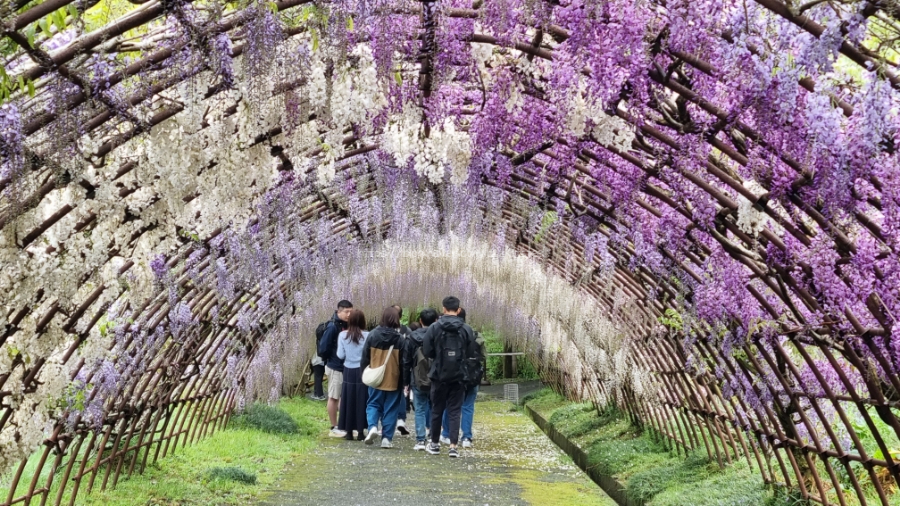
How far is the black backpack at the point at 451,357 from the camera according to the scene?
7875 millimetres

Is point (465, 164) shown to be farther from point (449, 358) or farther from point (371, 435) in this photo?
point (371, 435)

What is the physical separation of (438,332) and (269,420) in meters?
3.46

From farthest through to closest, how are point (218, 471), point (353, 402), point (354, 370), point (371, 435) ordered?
point (353, 402)
point (354, 370)
point (371, 435)
point (218, 471)

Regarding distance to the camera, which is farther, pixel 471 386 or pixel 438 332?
pixel 471 386

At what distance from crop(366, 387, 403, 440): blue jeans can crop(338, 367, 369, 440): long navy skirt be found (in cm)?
28

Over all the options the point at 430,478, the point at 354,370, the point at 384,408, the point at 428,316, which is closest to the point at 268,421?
the point at 354,370

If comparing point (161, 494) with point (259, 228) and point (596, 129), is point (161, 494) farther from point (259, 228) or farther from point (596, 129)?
point (596, 129)

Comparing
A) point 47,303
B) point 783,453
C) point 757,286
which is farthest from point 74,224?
point 783,453

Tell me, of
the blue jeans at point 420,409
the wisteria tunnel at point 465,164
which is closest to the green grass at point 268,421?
the blue jeans at point 420,409

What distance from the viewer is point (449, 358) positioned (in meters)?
7.88

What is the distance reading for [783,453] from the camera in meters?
7.22

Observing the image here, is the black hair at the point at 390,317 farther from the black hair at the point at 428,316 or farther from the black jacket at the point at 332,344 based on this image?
the black jacket at the point at 332,344

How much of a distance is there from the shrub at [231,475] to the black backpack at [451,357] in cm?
191

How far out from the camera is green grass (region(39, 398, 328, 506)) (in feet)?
19.8
